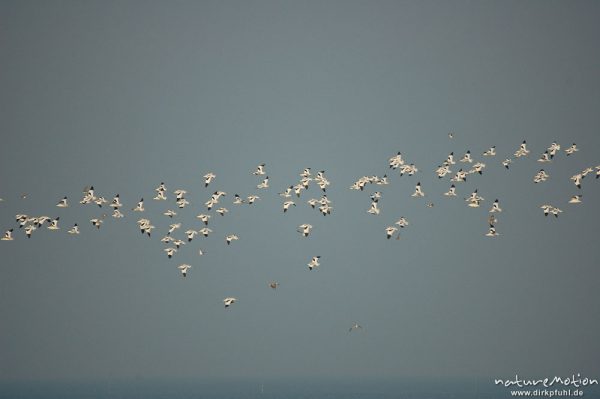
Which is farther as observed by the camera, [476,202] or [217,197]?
[217,197]

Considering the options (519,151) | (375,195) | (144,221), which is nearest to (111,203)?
(144,221)

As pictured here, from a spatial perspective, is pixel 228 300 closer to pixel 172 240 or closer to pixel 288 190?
pixel 172 240

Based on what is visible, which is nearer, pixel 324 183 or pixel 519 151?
pixel 519 151

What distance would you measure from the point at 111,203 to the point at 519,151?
3746 centimetres

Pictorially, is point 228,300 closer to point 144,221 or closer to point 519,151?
point 144,221

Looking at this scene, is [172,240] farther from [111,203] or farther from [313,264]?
Result: [313,264]

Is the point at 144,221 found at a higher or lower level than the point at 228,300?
higher

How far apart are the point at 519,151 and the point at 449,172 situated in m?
6.60

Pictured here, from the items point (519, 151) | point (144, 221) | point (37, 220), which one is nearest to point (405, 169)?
point (519, 151)

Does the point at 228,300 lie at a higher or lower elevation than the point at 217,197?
lower

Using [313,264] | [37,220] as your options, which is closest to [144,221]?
[37,220]

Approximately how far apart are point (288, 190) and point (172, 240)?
1292cm

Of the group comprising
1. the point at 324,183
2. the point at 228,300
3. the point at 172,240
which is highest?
the point at 324,183

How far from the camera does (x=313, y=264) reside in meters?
85.1
